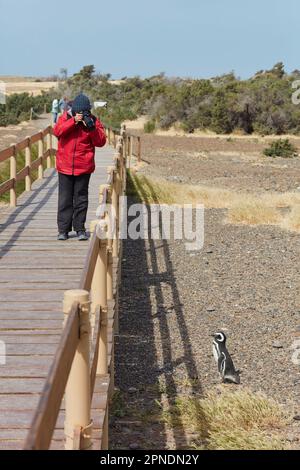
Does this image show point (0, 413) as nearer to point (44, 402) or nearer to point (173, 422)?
point (44, 402)

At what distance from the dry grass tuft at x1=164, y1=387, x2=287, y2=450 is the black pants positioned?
257 cm

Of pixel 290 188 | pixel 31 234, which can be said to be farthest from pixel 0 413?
pixel 290 188

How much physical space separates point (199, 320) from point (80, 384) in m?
7.08

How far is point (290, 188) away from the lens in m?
23.9

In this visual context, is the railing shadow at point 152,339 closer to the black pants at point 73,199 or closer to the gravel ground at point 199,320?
the gravel ground at point 199,320

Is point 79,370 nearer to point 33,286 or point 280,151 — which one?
point 33,286

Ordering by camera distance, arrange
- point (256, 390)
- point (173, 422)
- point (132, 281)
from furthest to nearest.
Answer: point (132, 281) → point (256, 390) → point (173, 422)

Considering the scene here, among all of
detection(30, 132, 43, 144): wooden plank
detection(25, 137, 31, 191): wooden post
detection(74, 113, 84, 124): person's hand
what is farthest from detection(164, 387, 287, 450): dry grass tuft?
detection(30, 132, 43, 144): wooden plank

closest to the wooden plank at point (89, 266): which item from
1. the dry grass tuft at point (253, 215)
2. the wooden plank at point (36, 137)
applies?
the wooden plank at point (36, 137)

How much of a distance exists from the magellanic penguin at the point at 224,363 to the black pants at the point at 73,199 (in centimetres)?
213

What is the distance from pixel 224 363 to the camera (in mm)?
7574

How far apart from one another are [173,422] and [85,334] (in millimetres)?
3731

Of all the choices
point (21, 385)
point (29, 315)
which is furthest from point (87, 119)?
point (21, 385)

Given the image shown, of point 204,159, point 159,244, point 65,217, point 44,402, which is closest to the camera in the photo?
point 44,402
